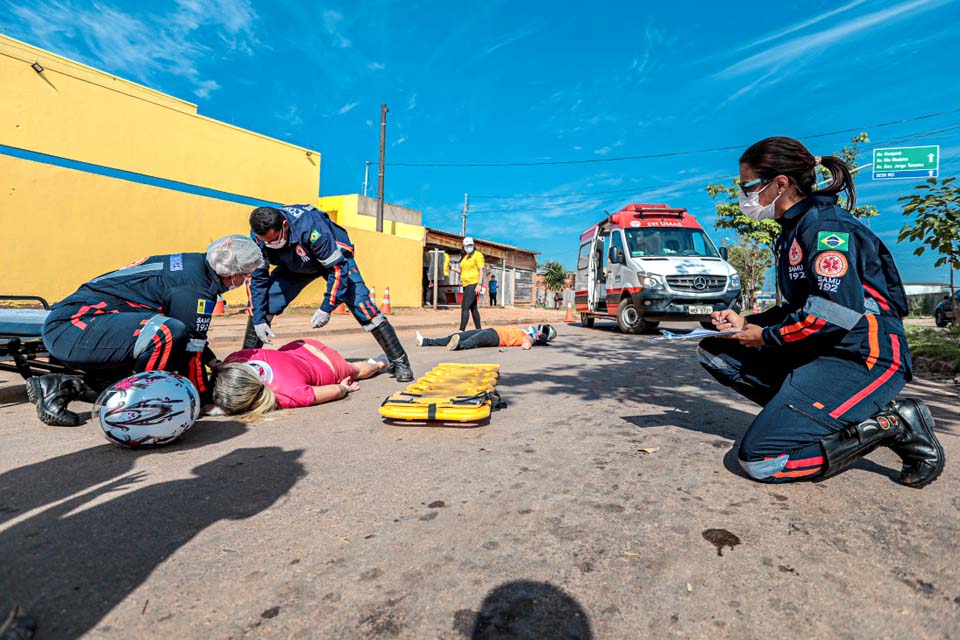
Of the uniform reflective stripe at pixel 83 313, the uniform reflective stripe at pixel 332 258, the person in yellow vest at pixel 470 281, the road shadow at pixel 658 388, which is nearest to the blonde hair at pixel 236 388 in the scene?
the uniform reflective stripe at pixel 83 313

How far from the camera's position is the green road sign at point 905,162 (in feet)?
71.4

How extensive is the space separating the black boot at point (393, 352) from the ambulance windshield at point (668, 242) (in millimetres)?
7197

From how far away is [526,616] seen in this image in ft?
4.66

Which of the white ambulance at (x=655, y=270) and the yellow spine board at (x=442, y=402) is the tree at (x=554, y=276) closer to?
the white ambulance at (x=655, y=270)

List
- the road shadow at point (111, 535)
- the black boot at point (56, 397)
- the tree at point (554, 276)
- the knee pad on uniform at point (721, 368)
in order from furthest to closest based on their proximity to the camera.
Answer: the tree at point (554, 276), the black boot at point (56, 397), the knee pad on uniform at point (721, 368), the road shadow at point (111, 535)

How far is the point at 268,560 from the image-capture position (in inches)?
67.5

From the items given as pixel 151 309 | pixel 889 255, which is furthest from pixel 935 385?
pixel 151 309

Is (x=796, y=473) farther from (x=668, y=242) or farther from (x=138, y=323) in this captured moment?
(x=668, y=242)

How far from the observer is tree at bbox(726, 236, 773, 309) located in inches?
1319

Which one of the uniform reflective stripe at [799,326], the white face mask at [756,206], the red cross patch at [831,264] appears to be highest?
the white face mask at [756,206]

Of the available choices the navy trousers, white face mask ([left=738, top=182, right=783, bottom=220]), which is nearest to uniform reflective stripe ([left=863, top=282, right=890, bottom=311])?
the navy trousers

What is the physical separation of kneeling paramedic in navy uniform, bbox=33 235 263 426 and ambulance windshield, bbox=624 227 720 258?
890 centimetres

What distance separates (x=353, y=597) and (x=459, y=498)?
778mm

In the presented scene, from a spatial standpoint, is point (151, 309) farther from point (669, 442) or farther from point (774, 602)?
point (774, 602)
